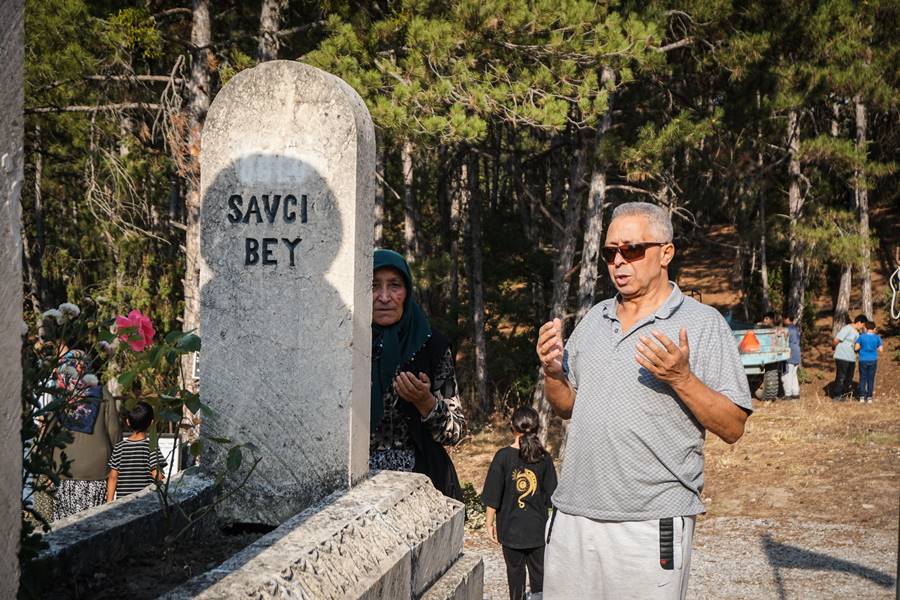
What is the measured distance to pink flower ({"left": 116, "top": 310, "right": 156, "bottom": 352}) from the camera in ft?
10.9

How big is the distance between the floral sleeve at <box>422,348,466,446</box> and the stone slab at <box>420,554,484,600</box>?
57 cm

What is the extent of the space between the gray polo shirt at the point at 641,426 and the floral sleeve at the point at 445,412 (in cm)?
85

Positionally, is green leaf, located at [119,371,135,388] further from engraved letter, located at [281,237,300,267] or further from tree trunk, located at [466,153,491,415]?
tree trunk, located at [466,153,491,415]

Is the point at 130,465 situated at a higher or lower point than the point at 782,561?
higher

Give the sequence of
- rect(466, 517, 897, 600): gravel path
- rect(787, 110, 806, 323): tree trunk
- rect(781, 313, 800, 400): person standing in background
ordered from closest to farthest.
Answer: rect(466, 517, 897, 600): gravel path
rect(781, 313, 800, 400): person standing in background
rect(787, 110, 806, 323): tree trunk

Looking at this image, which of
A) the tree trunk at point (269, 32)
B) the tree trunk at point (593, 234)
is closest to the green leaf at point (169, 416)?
the tree trunk at point (269, 32)

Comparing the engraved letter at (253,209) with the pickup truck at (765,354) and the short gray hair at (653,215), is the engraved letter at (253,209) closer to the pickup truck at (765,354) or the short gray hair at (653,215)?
the short gray hair at (653,215)

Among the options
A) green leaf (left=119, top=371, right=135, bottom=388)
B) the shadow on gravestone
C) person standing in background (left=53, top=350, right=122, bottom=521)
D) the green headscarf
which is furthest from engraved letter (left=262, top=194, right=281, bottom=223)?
person standing in background (left=53, top=350, right=122, bottom=521)

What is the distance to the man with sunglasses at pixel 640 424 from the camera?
10.2 feet

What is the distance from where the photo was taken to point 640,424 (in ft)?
10.4

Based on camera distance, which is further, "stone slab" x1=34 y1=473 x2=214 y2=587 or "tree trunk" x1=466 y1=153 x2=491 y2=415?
"tree trunk" x1=466 y1=153 x2=491 y2=415

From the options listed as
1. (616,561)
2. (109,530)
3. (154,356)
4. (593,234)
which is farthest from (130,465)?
(593,234)

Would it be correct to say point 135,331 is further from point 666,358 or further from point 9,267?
point 666,358

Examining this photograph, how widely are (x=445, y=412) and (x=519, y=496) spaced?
2.48 metres
